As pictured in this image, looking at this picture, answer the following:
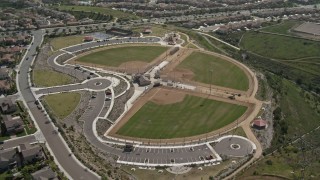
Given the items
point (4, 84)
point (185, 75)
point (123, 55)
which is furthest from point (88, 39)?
point (185, 75)

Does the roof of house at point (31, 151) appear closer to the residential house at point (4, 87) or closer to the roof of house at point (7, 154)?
the roof of house at point (7, 154)

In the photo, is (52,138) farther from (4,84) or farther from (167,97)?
(4,84)

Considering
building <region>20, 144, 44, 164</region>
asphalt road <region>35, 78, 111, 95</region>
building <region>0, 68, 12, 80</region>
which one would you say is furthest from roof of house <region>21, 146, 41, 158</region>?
building <region>0, 68, 12, 80</region>

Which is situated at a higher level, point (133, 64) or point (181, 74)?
point (133, 64)

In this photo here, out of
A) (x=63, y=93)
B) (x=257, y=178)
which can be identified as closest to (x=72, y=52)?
(x=63, y=93)

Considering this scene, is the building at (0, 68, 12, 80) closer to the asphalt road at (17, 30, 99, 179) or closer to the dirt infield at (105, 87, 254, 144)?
the asphalt road at (17, 30, 99, 179)

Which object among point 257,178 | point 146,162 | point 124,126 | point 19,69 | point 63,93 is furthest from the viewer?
point 19,69

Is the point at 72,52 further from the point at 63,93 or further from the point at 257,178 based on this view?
the point at 257,178
